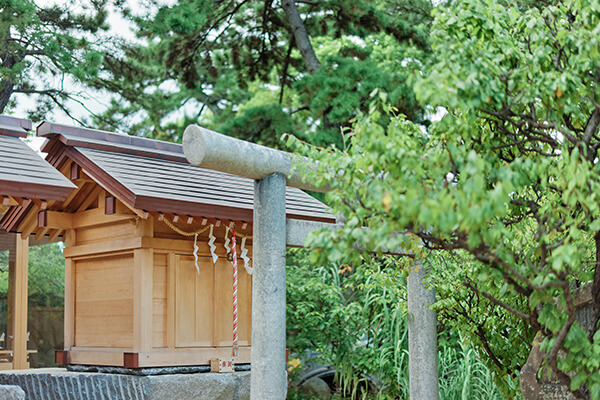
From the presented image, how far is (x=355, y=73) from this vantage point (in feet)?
43.0

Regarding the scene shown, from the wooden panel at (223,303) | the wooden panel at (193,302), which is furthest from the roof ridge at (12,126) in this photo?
the wooden panel at (223,303)

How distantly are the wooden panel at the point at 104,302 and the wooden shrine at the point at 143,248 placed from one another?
12 millimetres

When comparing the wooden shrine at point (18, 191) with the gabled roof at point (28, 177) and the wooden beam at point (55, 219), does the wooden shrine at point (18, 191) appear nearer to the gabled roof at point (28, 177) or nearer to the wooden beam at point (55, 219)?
the gabled roof at point (28, 177)

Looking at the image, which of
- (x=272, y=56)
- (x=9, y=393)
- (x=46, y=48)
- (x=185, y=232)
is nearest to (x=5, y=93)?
(x=46, y=48)

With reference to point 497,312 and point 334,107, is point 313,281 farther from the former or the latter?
point 497,312

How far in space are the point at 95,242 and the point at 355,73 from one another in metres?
6.72

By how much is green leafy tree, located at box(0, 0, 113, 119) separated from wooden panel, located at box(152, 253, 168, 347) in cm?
610

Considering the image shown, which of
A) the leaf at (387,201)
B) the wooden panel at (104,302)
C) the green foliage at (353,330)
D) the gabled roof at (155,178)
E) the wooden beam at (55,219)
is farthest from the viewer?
the green foliage at (353,330)

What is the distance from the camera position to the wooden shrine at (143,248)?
7.41 m

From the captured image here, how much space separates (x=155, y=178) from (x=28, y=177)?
5.46 feet

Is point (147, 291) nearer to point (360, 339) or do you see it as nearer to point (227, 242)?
point (227, 242)

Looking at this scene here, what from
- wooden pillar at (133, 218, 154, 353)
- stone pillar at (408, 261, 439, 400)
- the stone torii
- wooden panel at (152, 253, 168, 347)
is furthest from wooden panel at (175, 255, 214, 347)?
the stone torii

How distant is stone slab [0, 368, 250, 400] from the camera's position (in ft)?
24.0

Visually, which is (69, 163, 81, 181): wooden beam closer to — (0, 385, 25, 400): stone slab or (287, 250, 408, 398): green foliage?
(0, 385, 25, 400): stone slab
